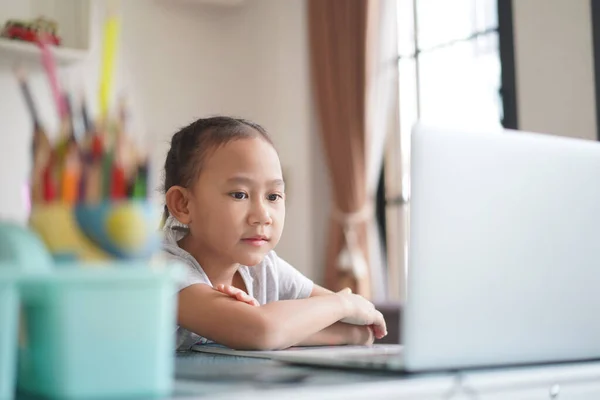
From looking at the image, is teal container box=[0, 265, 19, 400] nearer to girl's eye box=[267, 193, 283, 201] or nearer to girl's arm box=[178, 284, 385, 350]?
girl's arm box=[178, 284, 385, 350]

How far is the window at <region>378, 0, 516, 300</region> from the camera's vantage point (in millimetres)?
3430

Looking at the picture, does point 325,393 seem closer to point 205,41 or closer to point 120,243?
point 120,243

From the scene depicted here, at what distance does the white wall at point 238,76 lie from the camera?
4555 millimetres

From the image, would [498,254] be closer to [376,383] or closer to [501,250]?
[501,250]

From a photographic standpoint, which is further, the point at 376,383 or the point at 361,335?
the point at 361,335

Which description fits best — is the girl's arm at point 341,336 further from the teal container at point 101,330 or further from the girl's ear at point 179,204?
the teal container at point 101,330

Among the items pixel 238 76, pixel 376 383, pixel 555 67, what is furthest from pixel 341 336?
pixel 238 76

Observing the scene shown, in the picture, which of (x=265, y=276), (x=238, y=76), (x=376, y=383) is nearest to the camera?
(x=376, y=383)

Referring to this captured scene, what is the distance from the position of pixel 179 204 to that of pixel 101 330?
Result: 0.90m

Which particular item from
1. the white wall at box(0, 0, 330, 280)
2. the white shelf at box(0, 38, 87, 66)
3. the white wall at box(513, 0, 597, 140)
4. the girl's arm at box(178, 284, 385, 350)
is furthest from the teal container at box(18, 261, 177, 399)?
the white wall at box(0, 0, 330, 280)

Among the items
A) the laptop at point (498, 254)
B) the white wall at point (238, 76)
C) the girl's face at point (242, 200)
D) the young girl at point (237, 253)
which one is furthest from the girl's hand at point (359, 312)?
the white wall at point (238, 76)

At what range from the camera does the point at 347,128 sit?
4285 mm

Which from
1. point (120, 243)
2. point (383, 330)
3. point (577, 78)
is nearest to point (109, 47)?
point (120, 243)

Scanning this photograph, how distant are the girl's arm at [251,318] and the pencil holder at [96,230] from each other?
50cm
